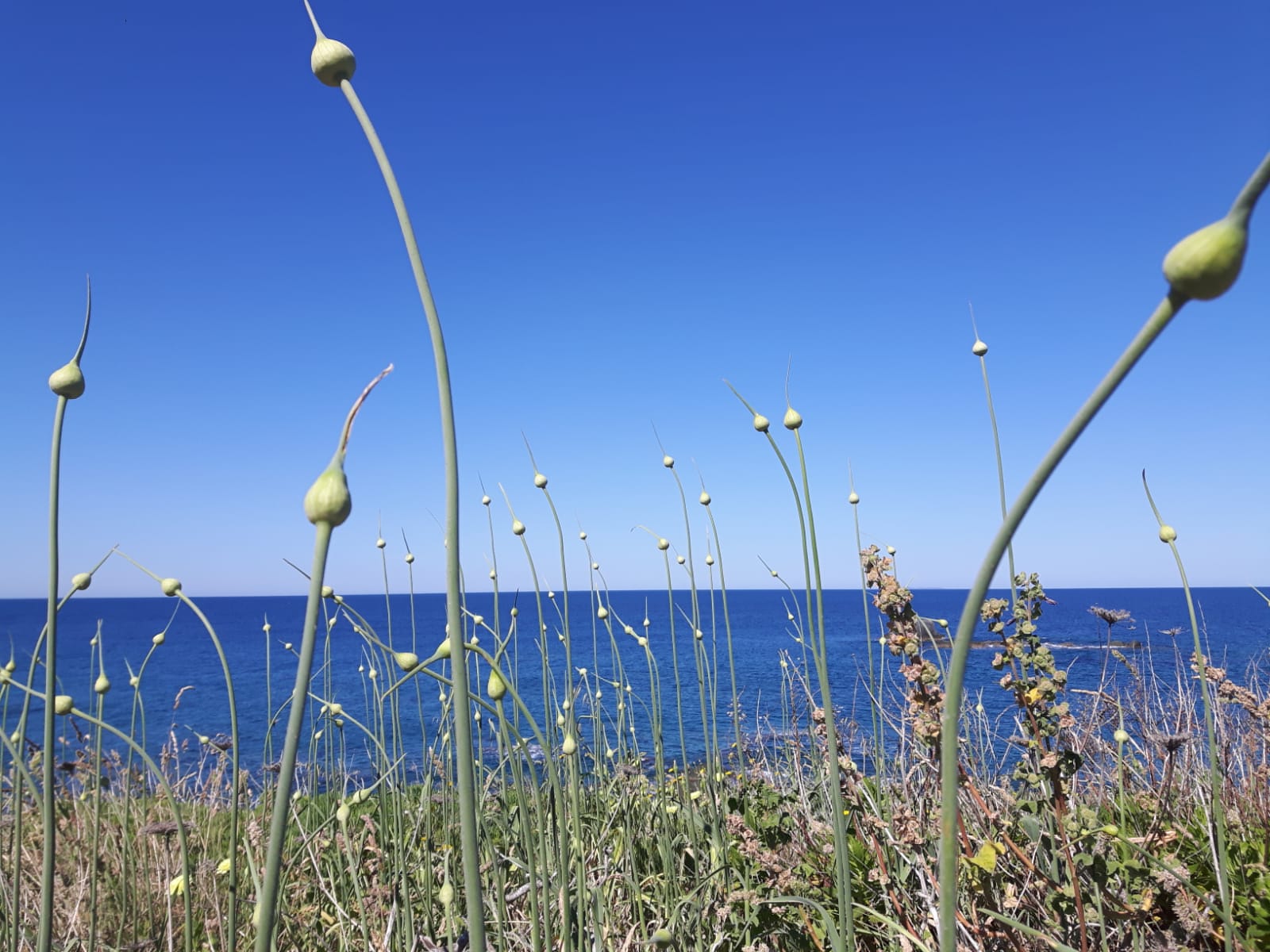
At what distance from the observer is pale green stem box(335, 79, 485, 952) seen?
0.55 m

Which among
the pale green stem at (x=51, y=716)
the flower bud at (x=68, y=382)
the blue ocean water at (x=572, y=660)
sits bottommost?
the blue ocean water at (x=572, y=660)

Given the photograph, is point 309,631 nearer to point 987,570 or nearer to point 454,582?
point 454,582

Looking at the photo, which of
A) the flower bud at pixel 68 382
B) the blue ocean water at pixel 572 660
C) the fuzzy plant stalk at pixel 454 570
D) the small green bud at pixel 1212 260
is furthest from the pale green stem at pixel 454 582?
the blue ocean water at pixel 572 660

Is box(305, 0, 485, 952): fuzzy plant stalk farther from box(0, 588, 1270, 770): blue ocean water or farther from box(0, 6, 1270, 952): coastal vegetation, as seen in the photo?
box(0, 588, 1270, 770): blue ocean water

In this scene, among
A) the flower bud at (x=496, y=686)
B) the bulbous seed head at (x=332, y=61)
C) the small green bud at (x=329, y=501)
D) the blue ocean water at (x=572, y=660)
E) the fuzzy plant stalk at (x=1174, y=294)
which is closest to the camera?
the fuzzy plant stalk at (x=1174, y=294)

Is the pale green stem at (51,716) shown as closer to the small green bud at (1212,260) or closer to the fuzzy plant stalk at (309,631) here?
the fuzzy plant stalk at (309,631)

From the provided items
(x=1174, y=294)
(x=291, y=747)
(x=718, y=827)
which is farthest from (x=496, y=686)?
(x=718, y=827)

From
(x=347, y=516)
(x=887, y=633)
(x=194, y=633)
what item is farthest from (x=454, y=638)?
(x=194, y=633)

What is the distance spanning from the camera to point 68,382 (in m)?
0.93

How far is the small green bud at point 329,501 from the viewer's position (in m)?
0.51

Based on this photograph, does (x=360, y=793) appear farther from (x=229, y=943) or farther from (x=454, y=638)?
(x=454, y=638)

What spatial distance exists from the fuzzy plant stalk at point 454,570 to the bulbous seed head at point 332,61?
0.04 metres

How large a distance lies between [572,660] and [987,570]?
7234 millimetres

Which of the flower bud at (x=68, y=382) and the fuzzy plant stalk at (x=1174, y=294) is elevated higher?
the flower bud at (x=68, y=382)
